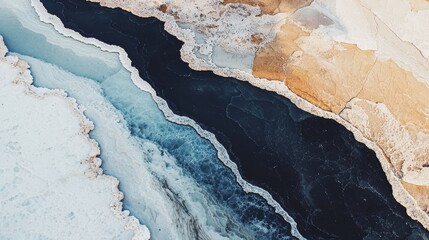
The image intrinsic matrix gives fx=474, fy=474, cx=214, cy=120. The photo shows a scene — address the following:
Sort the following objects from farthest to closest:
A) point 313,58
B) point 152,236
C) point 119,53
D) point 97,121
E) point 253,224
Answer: point 119,53 < point 313,58 < point 97,121 < point 253,224 < point 152,236

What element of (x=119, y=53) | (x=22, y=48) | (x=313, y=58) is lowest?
(x=22, y=48)

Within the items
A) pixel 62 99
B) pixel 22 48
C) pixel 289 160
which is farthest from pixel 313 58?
pixel 22 48

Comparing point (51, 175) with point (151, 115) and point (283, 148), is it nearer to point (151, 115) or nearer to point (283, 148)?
point (151, 115)

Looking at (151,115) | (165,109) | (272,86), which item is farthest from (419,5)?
(151,115)

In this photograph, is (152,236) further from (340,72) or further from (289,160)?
(340,72)

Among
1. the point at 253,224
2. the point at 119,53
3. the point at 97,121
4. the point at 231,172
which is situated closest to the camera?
the point at 253,224

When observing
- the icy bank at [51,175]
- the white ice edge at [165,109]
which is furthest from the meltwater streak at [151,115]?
the icy bank at [51,175]

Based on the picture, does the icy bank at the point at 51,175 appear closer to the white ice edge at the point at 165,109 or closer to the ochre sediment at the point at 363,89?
the white ice edge at the point at 165,109
